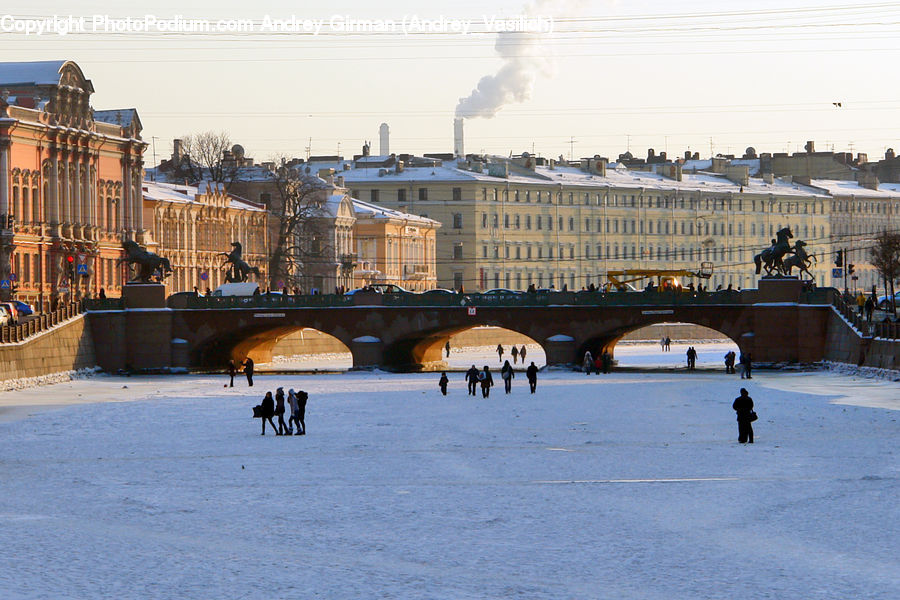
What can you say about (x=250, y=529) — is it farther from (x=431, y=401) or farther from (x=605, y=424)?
(x=431, y=401)

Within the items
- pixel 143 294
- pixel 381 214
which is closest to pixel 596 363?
pixel 143 294

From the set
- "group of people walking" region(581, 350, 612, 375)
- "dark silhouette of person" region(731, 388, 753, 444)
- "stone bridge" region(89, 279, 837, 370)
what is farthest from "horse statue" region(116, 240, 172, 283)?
"dark silhouette of person" region(731, 388, 753, 444)

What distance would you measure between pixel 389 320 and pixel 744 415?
1769 inches

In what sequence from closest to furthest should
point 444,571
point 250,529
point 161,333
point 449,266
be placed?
point 444,571 → point 250,529 → point 161,333 → point 449,266

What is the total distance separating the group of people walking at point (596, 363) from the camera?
8481 centimetres

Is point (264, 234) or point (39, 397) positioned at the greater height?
point (264, 234)

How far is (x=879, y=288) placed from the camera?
181375mm

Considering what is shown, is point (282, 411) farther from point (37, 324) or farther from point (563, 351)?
point (563, 351)

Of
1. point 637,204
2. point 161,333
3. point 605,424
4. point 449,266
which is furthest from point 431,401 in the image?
point 637,204

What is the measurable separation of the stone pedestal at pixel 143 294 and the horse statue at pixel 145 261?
87 centimetres

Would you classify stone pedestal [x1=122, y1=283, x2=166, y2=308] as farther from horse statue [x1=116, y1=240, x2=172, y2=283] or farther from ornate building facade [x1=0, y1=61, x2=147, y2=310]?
ornate building facade [x1=0, y1=61, x2=147, y2=310]

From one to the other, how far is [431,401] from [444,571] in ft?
118

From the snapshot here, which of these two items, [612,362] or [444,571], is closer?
[444,571]

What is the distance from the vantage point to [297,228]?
4791 inches
